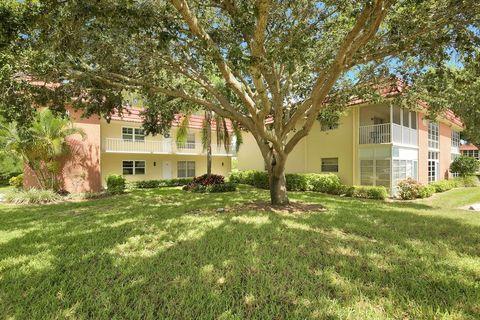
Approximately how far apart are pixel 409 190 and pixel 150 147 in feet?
64.3

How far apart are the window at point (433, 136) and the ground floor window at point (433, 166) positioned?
57 centimetres

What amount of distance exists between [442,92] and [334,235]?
9435 mm

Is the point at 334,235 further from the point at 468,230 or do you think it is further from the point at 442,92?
the point at 442,92

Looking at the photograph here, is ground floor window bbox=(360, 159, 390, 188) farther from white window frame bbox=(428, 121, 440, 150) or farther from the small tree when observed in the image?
the small tree

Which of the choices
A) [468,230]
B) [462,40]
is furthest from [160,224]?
[462,40]

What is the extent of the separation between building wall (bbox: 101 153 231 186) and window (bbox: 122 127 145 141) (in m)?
1.45

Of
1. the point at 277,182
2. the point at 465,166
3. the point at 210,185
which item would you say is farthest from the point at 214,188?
the point at 465,166

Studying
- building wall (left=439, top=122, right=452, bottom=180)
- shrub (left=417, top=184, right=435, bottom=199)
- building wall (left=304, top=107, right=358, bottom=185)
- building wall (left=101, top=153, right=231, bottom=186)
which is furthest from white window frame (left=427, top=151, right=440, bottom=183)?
building wall (left=101, top=153, right=231, bottom=186)

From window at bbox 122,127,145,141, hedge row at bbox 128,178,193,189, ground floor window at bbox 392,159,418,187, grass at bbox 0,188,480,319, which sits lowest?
hedge row at bbox 128,178,193,189

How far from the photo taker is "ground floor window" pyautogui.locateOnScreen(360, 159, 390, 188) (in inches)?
683

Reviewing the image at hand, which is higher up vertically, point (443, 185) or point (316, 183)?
point (316, 183)

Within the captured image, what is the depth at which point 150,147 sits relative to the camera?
24.6m

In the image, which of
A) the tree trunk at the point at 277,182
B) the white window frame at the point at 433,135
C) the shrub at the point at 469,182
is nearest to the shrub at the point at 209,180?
the tree trunk at the point at 277,182

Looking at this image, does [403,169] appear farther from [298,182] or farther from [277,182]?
[277,182]
